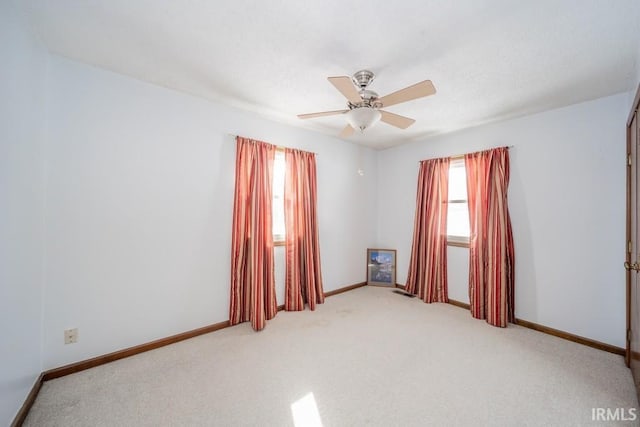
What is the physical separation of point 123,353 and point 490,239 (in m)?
3.88

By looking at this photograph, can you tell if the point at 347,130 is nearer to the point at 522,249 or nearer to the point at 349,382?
the point at 349,382

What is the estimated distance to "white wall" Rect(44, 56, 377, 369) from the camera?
1949 millimetres

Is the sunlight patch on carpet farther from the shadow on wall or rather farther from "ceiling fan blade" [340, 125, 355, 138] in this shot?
the shadow on wall

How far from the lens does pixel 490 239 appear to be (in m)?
3.03

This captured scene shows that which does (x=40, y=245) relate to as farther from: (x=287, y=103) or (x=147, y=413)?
(x=287, y=103)

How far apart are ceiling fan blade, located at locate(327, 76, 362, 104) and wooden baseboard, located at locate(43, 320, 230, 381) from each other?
2564 mm

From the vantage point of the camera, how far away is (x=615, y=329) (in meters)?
2.33

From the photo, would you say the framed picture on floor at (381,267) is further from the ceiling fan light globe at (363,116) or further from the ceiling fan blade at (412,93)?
the ceiling fan blade at (412,93)

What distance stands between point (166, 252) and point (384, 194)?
336cm

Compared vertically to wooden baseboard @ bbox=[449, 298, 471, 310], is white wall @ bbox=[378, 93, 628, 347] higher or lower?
higher

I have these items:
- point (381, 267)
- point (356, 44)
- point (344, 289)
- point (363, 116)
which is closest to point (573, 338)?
point (381, 267)

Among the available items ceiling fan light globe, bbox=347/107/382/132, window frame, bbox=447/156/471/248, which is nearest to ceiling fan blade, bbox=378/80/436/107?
ceiling fan light globe, bbox=347/107/382/132

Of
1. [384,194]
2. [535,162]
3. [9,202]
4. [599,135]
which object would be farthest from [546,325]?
[9,202]

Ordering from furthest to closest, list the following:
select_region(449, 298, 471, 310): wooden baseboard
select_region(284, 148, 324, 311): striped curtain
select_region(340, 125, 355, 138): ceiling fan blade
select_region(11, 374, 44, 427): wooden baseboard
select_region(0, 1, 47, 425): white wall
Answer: select_region(449, 298, 471, 310): wooden baseboard < select_region(284, 148, 324, 311): striped curtain < select_region(340, 125, 355, 138): ceiling fan blade < select_region(11, 374, 44, 427): wooden baseboard < select_region(0, 1, 47, 425): white wall
